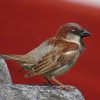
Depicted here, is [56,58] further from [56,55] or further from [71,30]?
[71,30]

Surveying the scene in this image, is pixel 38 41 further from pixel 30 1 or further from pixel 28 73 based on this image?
pixel 28 73

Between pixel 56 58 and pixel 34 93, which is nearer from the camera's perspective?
pixel 34 93

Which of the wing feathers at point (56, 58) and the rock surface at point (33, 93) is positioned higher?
the wing feathers at point (56, 58)

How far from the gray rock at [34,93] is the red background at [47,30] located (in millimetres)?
1741

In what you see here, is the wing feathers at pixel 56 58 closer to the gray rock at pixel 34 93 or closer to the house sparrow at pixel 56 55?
the house sparrow at pixel 56 55

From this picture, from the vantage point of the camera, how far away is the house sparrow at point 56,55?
8.30m

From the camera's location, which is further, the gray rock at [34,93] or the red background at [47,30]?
the red background at [47,30]

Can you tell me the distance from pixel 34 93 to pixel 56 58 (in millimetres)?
467

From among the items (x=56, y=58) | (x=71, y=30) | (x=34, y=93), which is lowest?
(x=34, y=93)

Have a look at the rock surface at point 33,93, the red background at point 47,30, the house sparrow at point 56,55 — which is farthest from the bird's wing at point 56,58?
the red background at point 47,30

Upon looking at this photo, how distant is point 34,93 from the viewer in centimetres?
801

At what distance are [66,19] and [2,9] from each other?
58cm

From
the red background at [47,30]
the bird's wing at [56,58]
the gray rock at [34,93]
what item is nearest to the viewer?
the gray rock at [34,93]

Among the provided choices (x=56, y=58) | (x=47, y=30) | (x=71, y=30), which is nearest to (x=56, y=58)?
(x=56, y=58)
